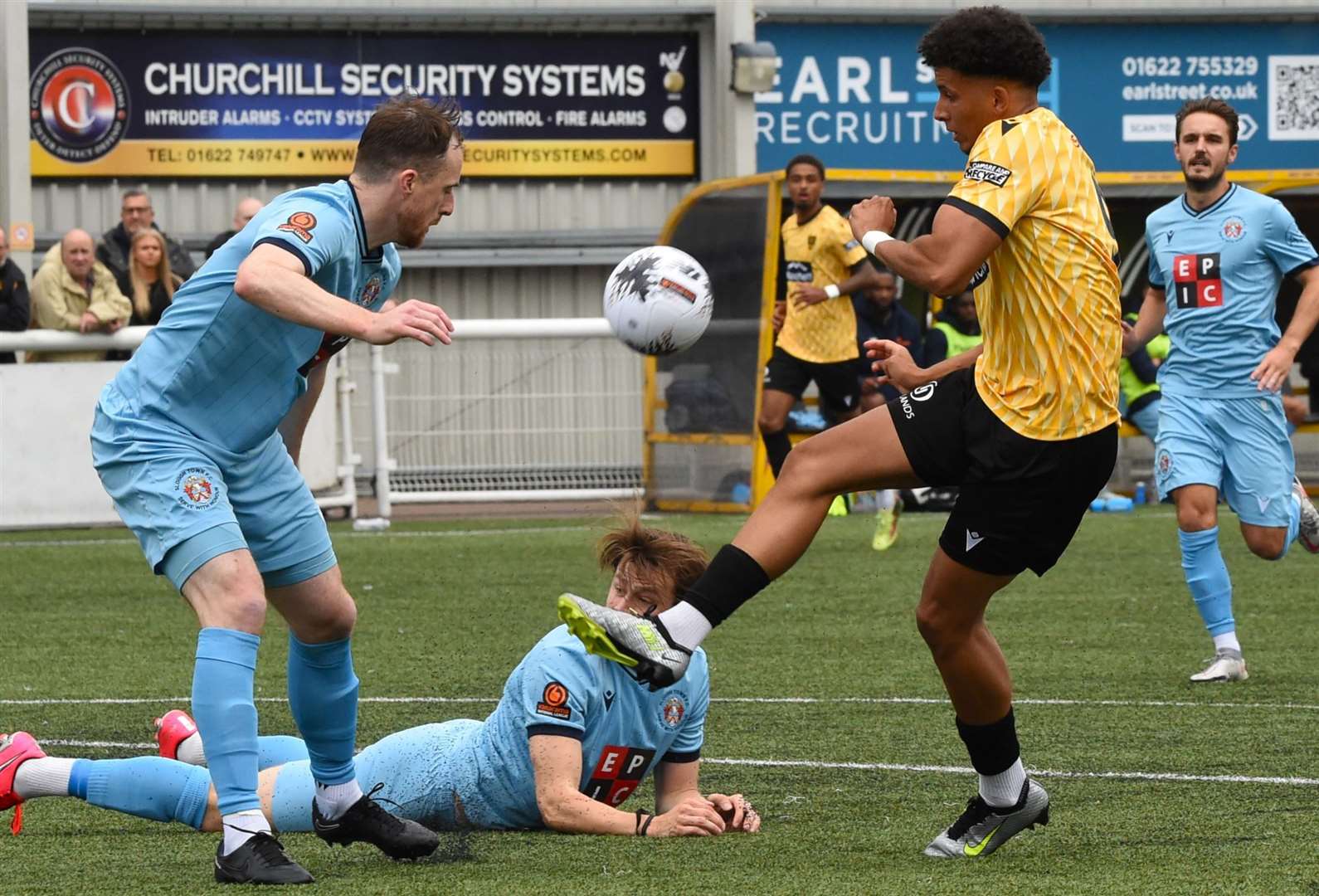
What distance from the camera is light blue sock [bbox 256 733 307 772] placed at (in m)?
5.70

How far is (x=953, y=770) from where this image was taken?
6.41m

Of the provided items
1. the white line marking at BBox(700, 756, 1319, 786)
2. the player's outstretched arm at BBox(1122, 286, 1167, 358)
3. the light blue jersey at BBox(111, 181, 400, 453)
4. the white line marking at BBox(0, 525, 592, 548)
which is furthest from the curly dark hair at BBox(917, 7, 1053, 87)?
the white line marking at BBox(0, 525, 592, 548)

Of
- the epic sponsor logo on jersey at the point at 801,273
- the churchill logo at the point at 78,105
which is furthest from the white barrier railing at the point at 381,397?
the churchill logo at the point at 78,105

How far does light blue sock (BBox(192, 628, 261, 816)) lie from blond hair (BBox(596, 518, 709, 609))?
1054 millimetres

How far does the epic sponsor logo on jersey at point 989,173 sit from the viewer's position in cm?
489

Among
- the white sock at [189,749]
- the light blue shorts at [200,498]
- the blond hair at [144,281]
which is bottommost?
the white sock at [189,749]

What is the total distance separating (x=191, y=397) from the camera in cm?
494

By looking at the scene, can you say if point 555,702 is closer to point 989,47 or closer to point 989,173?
point 989,173

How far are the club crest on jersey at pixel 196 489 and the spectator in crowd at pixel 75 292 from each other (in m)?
9.64

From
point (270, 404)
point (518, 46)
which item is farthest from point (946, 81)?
point (518, 46)

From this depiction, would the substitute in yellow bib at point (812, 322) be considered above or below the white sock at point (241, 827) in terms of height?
above

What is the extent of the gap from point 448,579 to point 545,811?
690 centimetres

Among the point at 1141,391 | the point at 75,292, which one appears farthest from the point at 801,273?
the point at 75,292

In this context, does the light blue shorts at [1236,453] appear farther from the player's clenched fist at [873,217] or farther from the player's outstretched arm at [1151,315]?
the player's clenched fist at [873,217]
